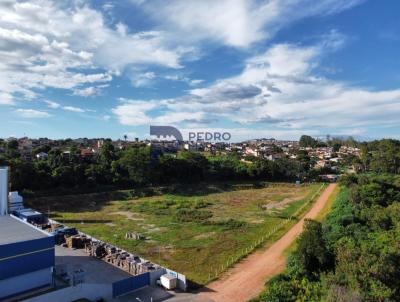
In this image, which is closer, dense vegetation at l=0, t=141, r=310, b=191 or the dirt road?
the dirt road

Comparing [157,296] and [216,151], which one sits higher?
[216,151]

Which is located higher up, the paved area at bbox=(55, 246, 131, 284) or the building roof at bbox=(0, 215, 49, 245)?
the building roof at bbox=(0, 215, 49, 245)

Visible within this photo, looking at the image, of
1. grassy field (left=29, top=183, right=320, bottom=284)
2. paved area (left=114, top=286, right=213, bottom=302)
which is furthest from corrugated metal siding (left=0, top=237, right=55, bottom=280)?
grassy field (left=29, top=183, right=320, bottom=284)

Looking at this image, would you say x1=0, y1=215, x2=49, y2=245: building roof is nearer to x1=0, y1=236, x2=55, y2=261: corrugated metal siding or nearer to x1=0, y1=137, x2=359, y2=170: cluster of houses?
x1=0, y1=236, x2=55, y2=261: corrugated metal siding

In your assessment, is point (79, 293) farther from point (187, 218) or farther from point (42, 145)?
point (42, 145)

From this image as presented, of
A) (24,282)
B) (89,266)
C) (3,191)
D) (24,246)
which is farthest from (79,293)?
(3,191)

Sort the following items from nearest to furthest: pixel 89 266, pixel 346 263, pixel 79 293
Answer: pixel 79 293 → pixel 346 263 → pixel 89 266

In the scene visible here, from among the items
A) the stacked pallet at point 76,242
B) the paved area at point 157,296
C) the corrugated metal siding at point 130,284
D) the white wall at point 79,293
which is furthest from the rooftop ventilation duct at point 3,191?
the paved area at point 157,296
